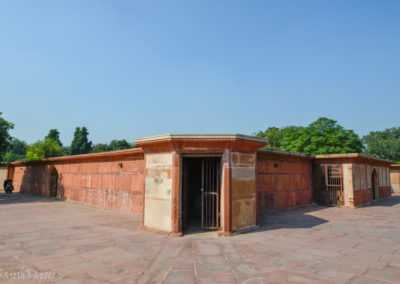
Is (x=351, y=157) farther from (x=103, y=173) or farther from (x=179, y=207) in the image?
(x=103, y=173)

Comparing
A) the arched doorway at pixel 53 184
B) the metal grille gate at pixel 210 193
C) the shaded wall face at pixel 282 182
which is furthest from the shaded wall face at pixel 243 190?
the arched doorway at pixel 53 184

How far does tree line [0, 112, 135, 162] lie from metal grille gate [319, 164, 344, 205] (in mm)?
21755

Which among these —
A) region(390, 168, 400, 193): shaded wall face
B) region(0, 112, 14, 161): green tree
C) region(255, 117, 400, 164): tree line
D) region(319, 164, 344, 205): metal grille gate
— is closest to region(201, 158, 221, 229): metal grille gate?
region(319, 164, 344, 205): metal grille gate

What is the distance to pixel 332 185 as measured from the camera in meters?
13.1

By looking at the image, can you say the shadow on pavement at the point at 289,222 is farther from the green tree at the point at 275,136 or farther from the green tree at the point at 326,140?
the green tree at the point at 275,136

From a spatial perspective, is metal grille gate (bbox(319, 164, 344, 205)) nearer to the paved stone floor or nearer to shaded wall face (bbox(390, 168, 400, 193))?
the paved stone floor

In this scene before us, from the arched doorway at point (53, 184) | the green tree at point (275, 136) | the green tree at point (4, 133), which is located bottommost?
the arched doorway at point (53, 184)

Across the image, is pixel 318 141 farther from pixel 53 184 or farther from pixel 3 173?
pixel 3 173

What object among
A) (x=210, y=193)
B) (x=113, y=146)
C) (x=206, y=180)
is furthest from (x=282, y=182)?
(x=113, y=146)

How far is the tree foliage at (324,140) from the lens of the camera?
2906 cm

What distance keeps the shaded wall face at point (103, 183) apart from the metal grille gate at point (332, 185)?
992 centimetres

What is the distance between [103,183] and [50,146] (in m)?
35.2

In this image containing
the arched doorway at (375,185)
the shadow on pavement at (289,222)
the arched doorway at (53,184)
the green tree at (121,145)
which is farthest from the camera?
the green tree at (121,145)

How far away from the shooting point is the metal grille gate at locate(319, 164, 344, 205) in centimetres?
1288
